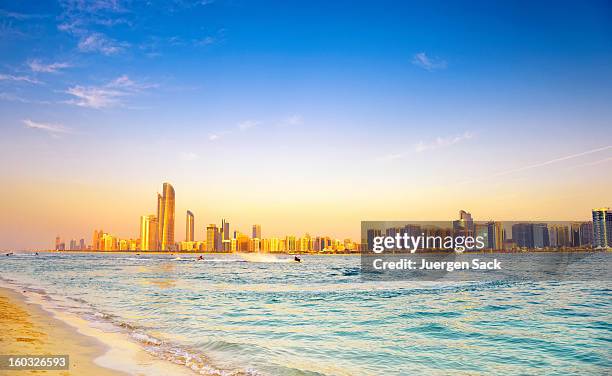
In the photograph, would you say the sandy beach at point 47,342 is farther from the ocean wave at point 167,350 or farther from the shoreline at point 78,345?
the ocean wave at point 167,350

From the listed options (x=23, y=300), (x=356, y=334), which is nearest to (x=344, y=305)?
(x=356, y=334)

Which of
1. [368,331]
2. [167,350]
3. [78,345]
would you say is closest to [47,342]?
[78,345]

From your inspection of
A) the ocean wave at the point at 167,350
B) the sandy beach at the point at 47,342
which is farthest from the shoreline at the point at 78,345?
the ocean wave at the point at 167,350

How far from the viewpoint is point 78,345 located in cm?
1395

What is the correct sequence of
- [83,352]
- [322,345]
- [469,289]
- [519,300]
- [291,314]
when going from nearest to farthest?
[83,352]
[322,345]
[291,314]
[519,300]
[469,289]

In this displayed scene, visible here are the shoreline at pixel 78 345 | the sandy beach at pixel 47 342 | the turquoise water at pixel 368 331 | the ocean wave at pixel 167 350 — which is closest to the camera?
the sandy beach at pixel 47 342

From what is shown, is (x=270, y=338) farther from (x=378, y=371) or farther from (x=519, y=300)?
(x=519, y=300)

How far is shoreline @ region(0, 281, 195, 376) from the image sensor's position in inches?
442

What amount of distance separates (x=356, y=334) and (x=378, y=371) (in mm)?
5251

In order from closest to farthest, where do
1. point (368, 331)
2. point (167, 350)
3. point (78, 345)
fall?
point (78, 345) → point (167, 350) → point (368, 331)

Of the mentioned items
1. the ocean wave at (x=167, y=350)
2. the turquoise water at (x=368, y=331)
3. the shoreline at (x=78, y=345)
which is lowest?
the turquoise water at (x=368, y=331)

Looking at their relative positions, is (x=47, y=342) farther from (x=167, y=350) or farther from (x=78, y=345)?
(x=167, y=350)

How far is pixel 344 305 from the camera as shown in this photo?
85.8 feet

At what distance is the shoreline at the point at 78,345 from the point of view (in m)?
11.2
